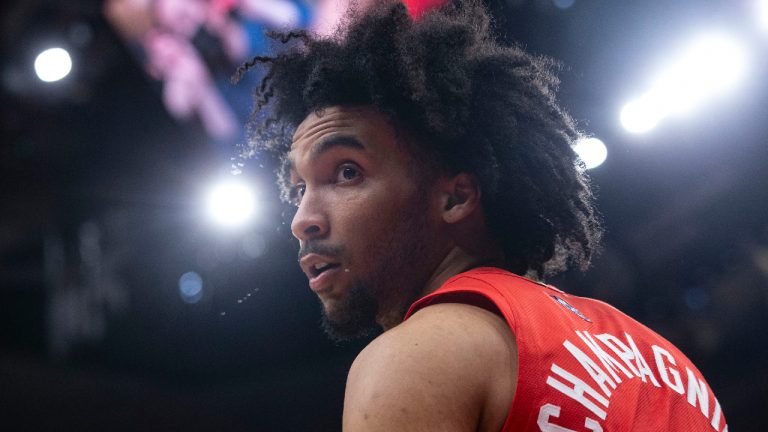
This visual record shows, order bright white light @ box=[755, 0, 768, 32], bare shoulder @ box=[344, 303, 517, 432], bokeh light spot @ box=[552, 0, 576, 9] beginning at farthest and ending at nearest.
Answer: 1. bokeh light spot @ box=[552, 0, 576, 9]
2. bright white light @ box=[755, 0, 768, 32]
3. bare shoulder @ box=[344, 303, 517, 432]

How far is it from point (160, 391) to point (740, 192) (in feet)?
19.9

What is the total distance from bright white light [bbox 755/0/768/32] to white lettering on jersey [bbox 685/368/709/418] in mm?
3674

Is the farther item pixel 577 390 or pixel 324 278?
pixel 324 278

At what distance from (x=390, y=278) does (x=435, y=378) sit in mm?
683

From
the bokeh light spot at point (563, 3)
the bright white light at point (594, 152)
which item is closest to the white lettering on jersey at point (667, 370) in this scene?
the bokeh light spot at point (563, 3)

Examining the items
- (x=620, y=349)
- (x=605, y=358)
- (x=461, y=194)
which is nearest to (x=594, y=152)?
(x=461, y=194)

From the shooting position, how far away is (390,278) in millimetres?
1787

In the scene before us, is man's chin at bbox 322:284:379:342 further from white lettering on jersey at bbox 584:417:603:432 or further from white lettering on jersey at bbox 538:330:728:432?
white lettering on jersey at bbox 584:417:603:432

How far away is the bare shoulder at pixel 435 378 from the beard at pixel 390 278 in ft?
1.69

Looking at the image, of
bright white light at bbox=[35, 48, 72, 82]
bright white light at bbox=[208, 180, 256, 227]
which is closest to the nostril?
bright white light at bbox=[208, 180, 256, 227]

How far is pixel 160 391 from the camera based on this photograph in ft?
24.5

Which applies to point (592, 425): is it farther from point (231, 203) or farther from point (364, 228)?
point (231, 203)

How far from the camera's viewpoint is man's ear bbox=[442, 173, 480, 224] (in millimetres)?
1859

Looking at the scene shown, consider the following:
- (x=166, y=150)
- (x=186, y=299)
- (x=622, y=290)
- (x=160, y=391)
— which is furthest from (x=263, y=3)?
(x=160, y=391)
